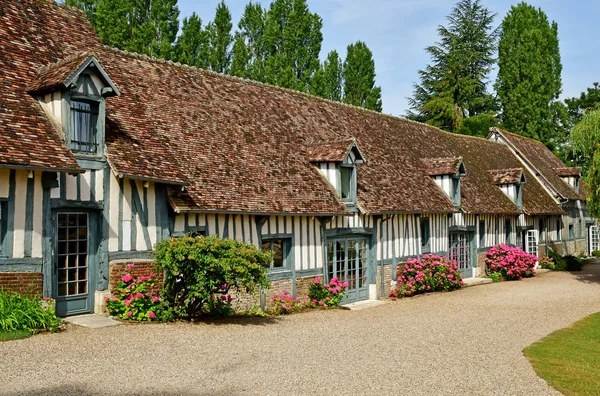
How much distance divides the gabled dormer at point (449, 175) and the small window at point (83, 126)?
11.6m

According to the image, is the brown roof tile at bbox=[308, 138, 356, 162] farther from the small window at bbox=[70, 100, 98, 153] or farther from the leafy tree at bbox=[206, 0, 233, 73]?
the leafy tree at bbox=[206, 0, 233, 73]

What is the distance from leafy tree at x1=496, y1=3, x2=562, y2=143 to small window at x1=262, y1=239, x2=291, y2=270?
28512 millimetres

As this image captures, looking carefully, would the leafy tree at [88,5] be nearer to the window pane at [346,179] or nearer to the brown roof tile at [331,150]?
the brown roof tile at [331,150]

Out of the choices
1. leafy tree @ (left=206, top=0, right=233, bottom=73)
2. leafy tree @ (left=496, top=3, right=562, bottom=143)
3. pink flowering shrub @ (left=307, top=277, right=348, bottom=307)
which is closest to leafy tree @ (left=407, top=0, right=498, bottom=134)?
leafy tree @ (left=496, top=3, right=562, bottom=143)

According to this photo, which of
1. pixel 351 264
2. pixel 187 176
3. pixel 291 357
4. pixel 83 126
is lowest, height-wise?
pixel 291 357

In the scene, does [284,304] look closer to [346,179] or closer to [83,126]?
[346,179]

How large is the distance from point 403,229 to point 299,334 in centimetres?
743

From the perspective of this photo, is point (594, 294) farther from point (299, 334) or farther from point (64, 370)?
point (64, 370)

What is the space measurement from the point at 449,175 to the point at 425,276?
12.6 feet

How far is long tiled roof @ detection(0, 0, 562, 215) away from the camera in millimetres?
10961

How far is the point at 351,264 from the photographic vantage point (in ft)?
49.1

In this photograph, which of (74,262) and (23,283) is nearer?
(23,283)

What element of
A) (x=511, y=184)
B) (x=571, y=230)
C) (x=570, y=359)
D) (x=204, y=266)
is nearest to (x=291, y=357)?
(x=204, y=266)

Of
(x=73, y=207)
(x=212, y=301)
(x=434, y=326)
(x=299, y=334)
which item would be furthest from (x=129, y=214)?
(x=434, y=326)
